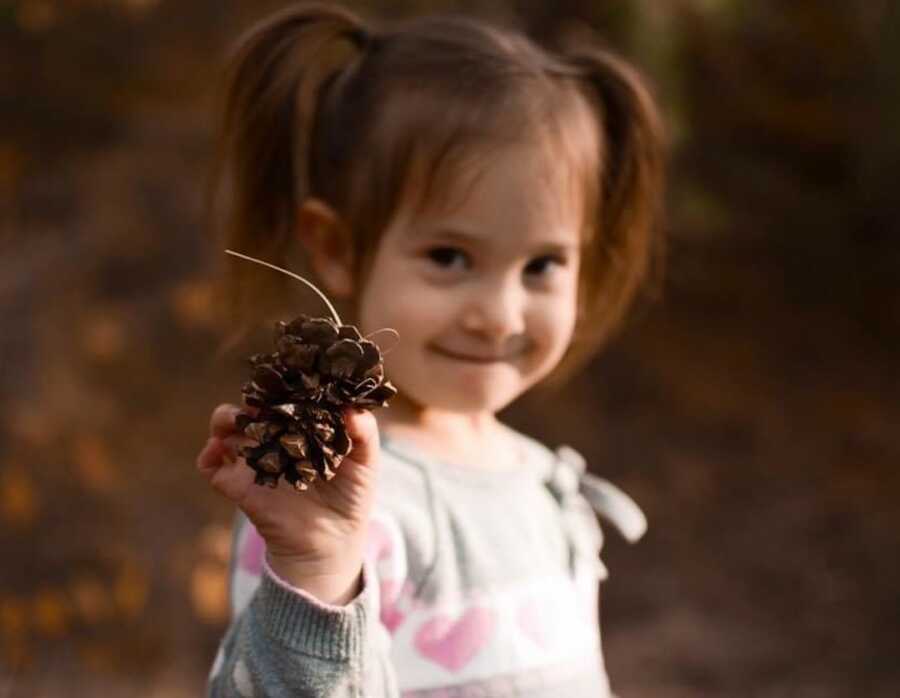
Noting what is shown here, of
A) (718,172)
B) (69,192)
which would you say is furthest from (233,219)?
(718,172)

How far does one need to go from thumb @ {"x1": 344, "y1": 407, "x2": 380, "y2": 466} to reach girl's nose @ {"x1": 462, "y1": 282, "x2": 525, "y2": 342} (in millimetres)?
362

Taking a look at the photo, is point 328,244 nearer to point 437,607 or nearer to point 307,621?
point 437,607

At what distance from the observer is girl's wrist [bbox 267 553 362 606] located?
126 centimetres

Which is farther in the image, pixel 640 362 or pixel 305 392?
pixel 640 362

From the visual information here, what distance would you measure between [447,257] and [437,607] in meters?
0.39

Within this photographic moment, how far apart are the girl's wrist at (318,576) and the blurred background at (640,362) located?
7.42 feet

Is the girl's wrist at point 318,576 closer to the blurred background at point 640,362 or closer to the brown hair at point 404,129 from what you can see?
the brown hair at point 404,129

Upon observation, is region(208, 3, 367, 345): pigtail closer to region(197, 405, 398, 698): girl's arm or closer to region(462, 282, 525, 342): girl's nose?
region(462, 282, 525, 342): girl's nose

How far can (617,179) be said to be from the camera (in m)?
1.93

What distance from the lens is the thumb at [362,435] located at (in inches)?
46.6

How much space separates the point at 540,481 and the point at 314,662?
56 cm

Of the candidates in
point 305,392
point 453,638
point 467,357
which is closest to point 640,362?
point 467,357

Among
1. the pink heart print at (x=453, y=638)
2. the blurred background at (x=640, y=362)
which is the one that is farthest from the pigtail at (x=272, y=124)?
the blurred background at (x=640, y=362)

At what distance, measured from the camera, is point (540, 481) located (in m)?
1.76
